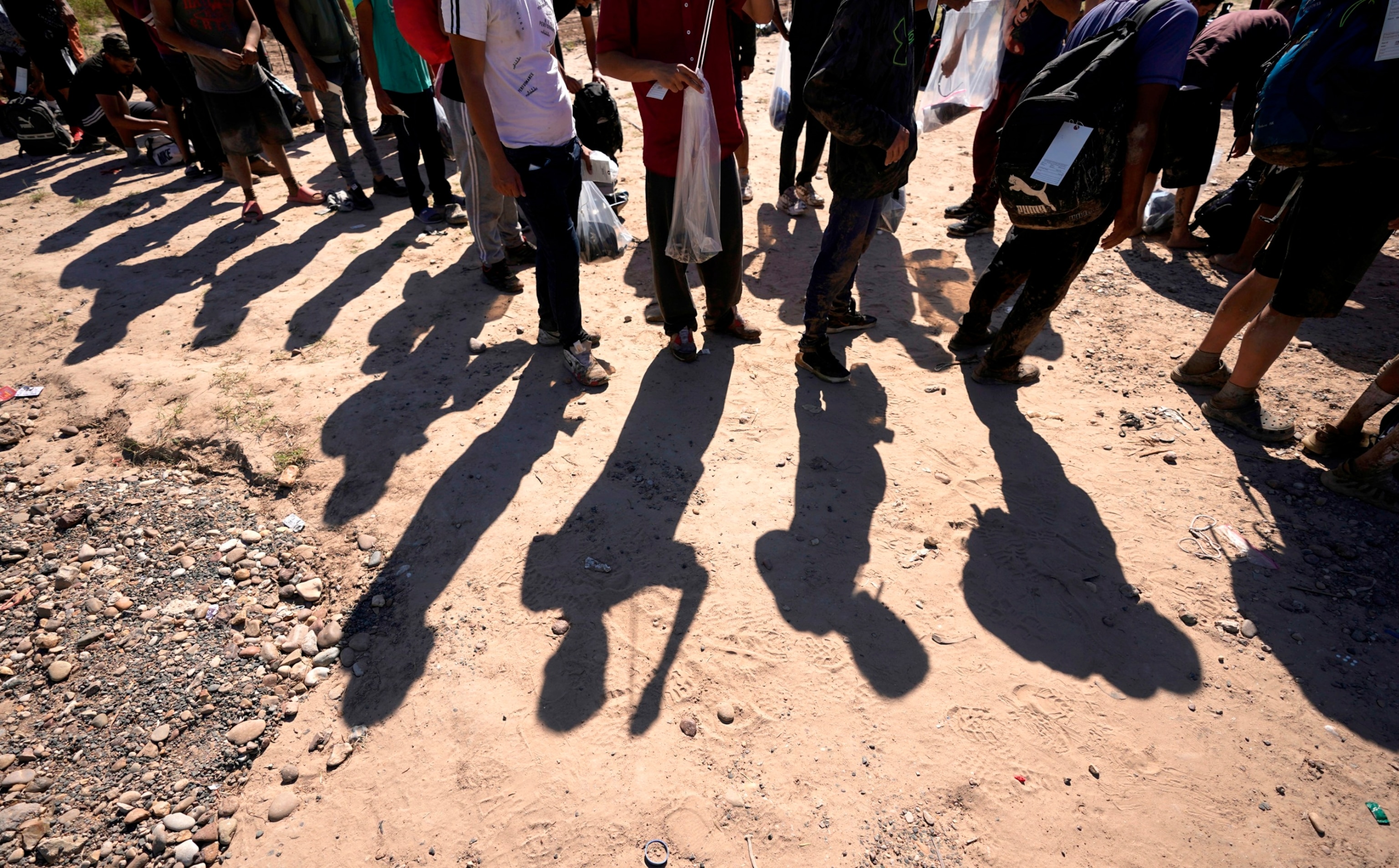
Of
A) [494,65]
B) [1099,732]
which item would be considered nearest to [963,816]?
[1099,732]

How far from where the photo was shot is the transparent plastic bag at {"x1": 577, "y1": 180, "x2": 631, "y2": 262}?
14.3ft

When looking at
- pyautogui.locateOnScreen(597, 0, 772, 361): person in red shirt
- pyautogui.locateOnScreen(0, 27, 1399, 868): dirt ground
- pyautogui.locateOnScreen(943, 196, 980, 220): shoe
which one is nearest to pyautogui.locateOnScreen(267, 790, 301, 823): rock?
pyautogui.locateOnScreen(0, 27, 1399, 868): dirt ground

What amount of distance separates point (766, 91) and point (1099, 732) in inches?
287

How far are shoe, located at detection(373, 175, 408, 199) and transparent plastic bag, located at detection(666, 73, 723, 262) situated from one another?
3.50 m

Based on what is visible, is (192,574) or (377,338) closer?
(192,574)

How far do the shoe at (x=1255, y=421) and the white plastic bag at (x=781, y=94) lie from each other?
336 cm

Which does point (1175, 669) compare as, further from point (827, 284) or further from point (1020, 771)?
point (827, 284)

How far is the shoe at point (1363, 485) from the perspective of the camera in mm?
2709

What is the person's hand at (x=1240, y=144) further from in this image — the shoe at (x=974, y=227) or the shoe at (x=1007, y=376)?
the shoe at (x=1007, y=376)

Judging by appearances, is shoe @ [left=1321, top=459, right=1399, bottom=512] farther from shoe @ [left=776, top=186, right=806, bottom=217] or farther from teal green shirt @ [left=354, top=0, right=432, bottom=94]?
teal green shirt @ [left=354, top=0, right=432, bottom=94]

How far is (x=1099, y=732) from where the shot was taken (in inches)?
80.7

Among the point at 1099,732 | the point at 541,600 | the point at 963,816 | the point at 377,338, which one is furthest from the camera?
the point at 377,338

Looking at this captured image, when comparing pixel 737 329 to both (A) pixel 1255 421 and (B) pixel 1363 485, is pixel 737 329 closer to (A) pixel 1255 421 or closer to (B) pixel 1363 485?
(A) pixel 1255 421

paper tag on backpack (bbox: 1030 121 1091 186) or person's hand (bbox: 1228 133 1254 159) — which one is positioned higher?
paper tag on backpack (bbox: 1030 121 1091 186)
